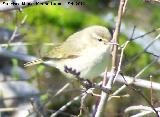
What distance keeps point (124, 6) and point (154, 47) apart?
2870mm

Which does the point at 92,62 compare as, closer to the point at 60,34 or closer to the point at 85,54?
the point at 85,54

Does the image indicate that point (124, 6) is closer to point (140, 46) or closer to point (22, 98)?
point (22, 98)

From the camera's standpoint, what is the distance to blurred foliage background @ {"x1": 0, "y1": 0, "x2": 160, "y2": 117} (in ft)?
19.0

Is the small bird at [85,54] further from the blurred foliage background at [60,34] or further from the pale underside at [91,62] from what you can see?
the blurred foliage background at [60,34]

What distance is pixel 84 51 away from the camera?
13.3ft

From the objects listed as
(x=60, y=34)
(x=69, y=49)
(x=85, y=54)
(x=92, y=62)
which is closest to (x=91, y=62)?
(x=92, y=62)

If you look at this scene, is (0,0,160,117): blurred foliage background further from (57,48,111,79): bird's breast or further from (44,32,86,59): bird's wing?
(57,48,111,79): bird's breast

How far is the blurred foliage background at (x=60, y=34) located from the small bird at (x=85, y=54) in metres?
0.54

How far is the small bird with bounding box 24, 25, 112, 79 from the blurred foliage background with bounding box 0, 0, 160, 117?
0.54 m

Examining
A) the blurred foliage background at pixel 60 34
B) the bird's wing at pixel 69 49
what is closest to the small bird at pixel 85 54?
the bird's wing at pixel 69 49

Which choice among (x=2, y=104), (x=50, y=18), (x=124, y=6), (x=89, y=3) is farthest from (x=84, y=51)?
(x=89, y=3)

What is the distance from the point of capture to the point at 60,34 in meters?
7.09

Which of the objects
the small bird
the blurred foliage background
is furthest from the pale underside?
the blurred foliage background

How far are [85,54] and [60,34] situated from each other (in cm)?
313
